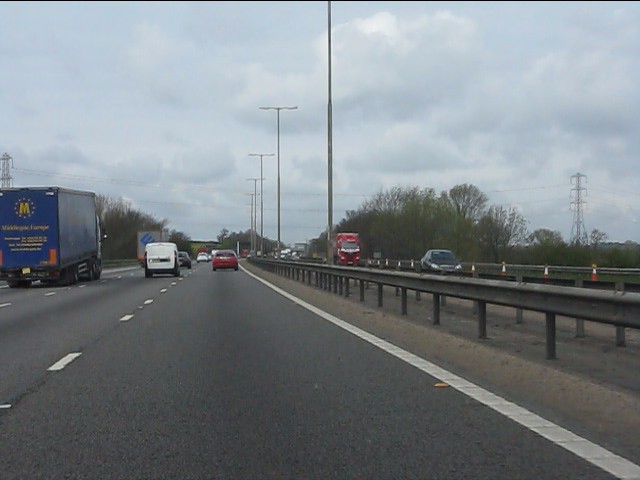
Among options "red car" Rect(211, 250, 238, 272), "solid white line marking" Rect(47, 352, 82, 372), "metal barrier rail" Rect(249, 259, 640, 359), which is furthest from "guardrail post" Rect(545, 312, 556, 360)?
"red car" Rect(211, 250, 238, 272)

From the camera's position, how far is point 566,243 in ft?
135

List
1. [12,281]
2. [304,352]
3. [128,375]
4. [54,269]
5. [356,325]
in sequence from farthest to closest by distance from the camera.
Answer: [12,281] → [54,269] → [356,325] → [304,352] → [128,375]

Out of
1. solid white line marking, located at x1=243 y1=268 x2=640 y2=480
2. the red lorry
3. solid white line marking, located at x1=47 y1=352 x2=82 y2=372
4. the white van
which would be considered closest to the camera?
solid white line marking, located at x1=243 y1=268 x2=640 y2=480

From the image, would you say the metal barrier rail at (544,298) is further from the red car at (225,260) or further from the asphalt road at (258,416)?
the red car at (225,260)

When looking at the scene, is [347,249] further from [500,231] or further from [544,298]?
[544,298]

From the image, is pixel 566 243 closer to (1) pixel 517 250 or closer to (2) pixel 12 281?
(1) pixel 517 250

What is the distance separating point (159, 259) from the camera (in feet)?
173

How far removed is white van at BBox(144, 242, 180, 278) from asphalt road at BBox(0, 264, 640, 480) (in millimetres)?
37292

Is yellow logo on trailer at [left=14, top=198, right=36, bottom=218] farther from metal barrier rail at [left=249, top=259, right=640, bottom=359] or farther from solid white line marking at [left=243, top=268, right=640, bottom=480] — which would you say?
solid white line marking at [left=243, top=268, right=640, bottom=480]

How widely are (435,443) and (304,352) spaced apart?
6318 mm

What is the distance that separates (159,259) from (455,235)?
27.7m

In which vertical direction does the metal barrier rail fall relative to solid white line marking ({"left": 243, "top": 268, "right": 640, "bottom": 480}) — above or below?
above

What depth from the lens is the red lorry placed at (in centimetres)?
7400

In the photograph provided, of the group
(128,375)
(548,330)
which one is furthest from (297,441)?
(548,330)
